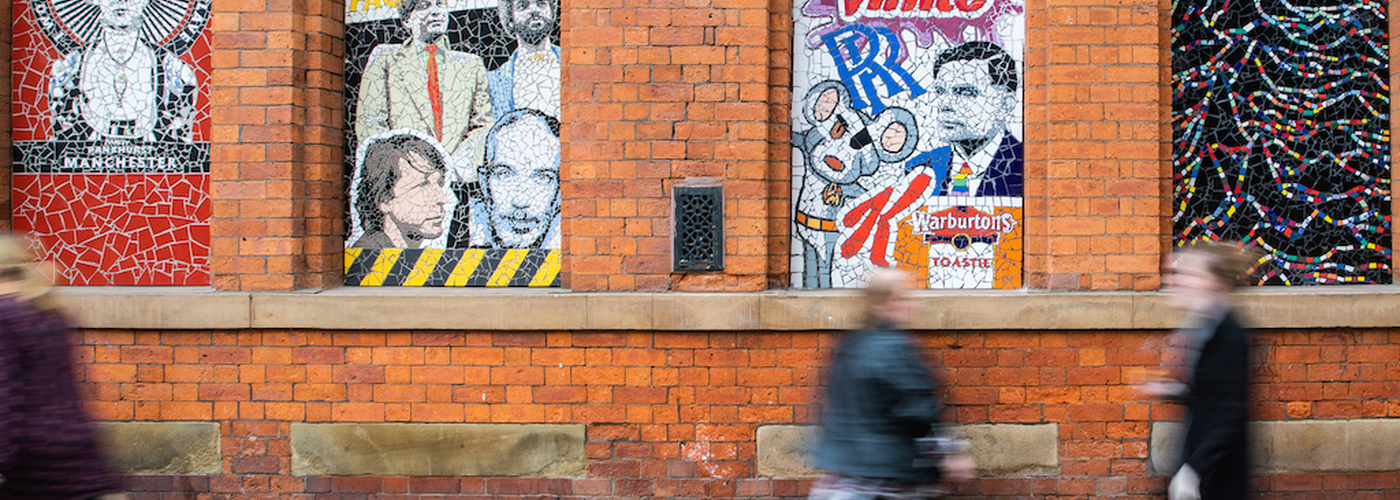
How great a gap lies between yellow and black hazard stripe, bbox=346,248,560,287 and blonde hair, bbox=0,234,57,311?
2030mm

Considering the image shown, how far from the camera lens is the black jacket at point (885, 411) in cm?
283

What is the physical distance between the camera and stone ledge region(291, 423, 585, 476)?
4.48 meters

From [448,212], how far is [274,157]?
957 mm

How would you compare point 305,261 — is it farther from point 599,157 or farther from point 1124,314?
point 1124,314

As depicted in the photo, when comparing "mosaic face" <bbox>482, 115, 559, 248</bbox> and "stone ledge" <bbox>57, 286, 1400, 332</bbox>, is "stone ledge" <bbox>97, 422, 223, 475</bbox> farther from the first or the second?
"mosaic face" <bbox>482, 115, 559, 248</bbox>

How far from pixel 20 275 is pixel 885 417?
9.59 feet

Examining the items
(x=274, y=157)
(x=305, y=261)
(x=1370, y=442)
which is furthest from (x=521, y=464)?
(x=1370, y=442)

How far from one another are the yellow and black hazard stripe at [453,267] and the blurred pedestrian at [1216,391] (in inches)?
125

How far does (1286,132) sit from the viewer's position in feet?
15.6

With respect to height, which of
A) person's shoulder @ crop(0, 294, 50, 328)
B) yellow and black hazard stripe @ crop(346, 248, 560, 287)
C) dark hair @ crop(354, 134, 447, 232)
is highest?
dark hair @ crop(354, 134, 447, 232)

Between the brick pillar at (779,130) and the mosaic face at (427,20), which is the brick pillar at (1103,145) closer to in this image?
the brick pillar at (779,130)

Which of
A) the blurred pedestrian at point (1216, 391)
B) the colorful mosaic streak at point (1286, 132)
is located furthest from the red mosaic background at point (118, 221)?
the colorful mosaic streak at point (1286, 132)

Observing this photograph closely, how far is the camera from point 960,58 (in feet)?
15.6

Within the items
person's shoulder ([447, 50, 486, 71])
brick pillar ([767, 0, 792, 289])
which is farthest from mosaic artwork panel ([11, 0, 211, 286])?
brick pillar ([767, 0, 792, 289])
